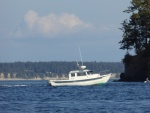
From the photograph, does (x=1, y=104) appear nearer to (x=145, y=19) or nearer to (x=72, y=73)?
(x=72, y=73)

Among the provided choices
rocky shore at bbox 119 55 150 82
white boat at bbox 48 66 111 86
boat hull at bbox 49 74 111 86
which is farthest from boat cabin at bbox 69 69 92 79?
rocky shore at bbox 119 55 150 82

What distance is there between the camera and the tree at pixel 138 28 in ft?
473

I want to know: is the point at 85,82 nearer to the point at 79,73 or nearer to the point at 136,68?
the point at 79,73

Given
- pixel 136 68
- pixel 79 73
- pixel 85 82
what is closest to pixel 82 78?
pixel 85 82

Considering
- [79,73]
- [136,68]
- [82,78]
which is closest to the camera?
[82,78]

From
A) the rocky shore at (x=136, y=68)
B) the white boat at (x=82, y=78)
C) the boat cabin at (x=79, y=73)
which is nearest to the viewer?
the white boat at (x=82, y=78)

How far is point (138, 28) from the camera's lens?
14650cm

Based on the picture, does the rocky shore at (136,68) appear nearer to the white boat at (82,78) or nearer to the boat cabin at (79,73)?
the white boat at (82,78)

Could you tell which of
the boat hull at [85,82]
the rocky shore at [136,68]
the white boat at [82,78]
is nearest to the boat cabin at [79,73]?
the white boat at [82,78]

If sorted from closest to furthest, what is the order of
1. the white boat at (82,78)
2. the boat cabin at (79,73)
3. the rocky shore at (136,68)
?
the white boat at (82,78)
the boat cabin at (79,73)
the rocky shore at (136,68)

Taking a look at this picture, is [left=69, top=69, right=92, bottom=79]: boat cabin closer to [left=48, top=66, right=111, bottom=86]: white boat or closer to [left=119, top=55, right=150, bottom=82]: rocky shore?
[left=48, top=66, right=111, bottom=86]: white boat

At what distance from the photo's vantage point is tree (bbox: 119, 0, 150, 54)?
473ft

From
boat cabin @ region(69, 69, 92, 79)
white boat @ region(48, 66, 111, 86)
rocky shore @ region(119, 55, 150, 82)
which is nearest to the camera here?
white boat @ region(48, 66, 111, 86)

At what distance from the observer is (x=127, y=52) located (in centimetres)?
14962
